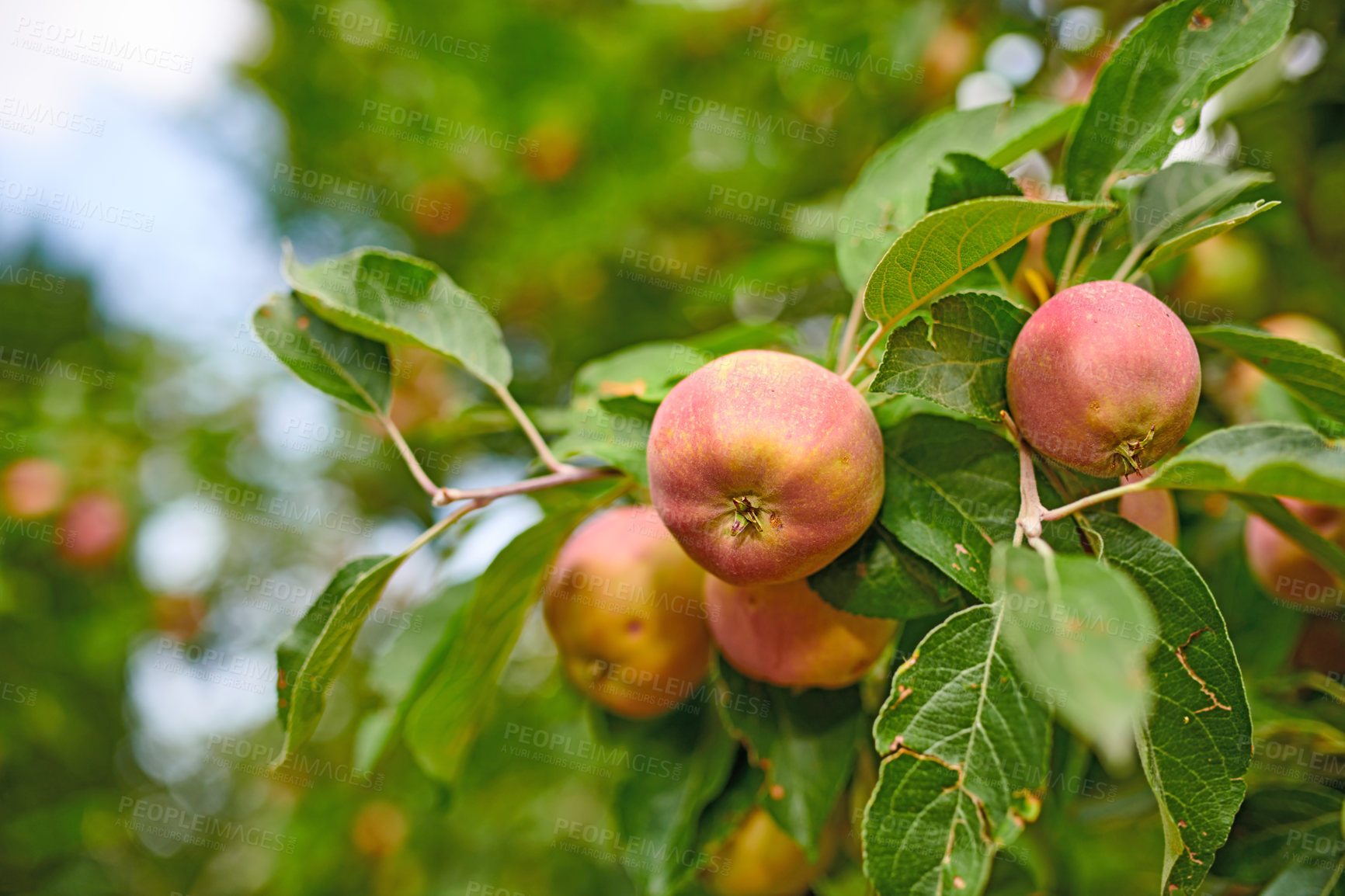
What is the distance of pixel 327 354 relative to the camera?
0.91m

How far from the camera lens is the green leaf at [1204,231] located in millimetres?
611

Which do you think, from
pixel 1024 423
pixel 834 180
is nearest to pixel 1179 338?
pixel 1024 423

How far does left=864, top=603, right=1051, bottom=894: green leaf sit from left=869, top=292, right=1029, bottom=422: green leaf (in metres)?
0.15

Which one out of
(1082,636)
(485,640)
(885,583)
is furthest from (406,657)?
(1082,636)

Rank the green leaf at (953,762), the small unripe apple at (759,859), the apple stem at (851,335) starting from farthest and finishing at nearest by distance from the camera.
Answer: the small unripe apple at (759,859) → the apple stem at (851,335) → the green leaf at (953,762)

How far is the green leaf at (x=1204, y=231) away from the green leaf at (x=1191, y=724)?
227 mm

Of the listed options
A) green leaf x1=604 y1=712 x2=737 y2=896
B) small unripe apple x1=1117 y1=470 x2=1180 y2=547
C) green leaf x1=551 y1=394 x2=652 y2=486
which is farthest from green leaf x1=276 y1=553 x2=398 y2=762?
small unripe apple x1=1117 y1=470 x2=1180 y2=547

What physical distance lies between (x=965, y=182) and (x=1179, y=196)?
0.27 metres

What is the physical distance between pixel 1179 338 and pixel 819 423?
25 centimetres

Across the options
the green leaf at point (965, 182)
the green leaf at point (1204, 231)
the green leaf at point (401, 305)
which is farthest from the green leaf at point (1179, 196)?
the green leaf at point (401, 305)

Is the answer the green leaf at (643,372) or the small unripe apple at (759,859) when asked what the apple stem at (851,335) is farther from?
the small unripe apple at (759,859)

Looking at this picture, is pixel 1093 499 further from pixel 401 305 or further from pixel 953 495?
pixel 401 305

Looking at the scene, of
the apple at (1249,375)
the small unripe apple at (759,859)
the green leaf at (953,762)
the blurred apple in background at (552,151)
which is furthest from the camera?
the blurred apple in background at (552,151)

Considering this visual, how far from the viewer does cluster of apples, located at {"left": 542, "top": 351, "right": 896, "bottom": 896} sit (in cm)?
63
